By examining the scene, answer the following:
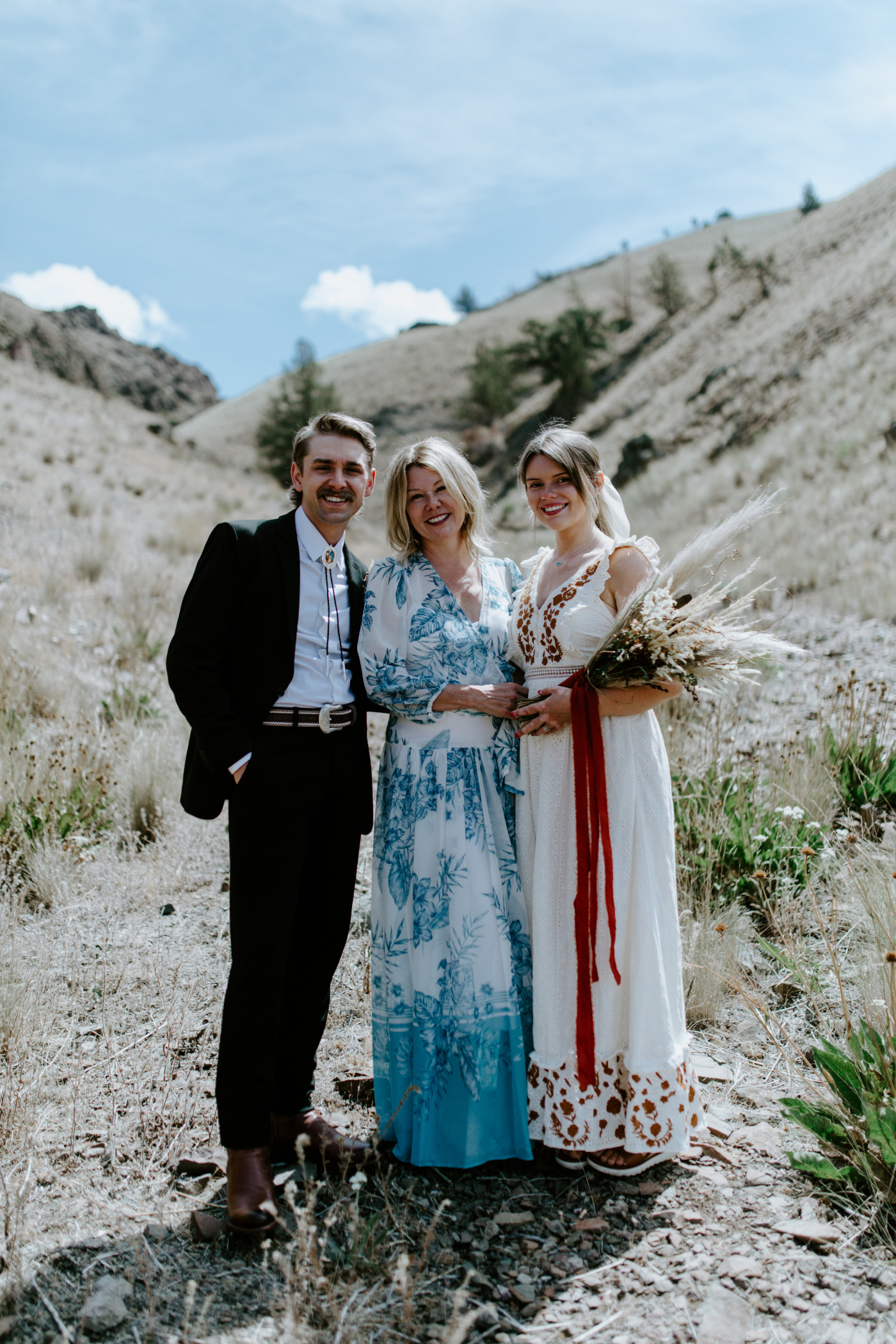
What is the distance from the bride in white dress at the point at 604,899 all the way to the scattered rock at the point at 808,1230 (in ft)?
1.18

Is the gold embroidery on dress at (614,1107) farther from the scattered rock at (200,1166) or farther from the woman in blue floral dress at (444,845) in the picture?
the scattered rock at (200,1166)

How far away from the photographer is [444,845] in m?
2.89

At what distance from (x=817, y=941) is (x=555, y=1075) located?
1.92 m

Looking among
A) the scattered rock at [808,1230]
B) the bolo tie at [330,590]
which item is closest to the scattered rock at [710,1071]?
the scattered rock at [808,1230]

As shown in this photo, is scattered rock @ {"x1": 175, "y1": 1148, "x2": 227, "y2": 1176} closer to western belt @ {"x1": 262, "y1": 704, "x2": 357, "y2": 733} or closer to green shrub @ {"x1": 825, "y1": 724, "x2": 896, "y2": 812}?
western belt @ {"x1": 262, "y1": 704, "x2": 357, "y2": 733}

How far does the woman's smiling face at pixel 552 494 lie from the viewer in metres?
3.06

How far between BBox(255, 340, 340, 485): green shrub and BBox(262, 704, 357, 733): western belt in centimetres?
3004

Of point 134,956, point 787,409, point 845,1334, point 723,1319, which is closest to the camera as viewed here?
point 845,1334

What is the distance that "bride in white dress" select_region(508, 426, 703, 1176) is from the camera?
278cm

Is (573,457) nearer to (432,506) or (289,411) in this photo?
(432,506)

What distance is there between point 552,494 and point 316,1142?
91.2 inches

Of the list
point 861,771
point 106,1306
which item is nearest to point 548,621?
A: point 106,1306

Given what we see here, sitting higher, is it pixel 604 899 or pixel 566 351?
pixel 566 351

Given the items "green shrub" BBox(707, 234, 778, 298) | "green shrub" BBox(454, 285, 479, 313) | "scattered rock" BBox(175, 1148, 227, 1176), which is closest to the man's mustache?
"scattered rock" BBox(175, 1148, 227, 1176)
